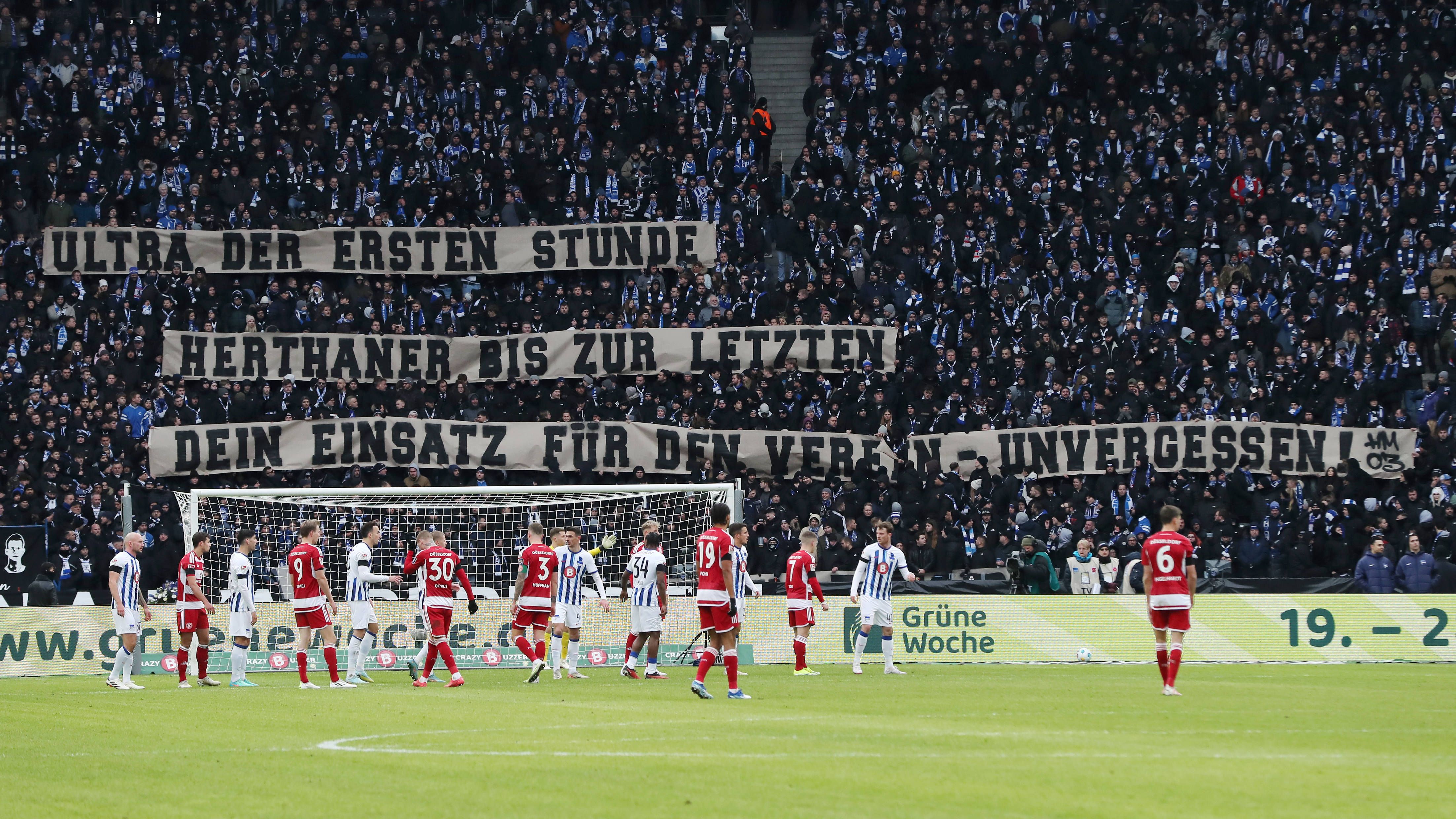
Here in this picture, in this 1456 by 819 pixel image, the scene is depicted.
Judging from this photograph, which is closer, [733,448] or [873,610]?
[873,610]

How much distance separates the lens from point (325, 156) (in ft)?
129

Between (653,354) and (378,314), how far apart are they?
595 cm

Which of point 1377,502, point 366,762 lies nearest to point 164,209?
point 1377,502

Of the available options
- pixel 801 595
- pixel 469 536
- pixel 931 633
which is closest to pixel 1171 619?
pixel 801 595

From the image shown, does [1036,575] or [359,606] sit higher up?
[359,606]

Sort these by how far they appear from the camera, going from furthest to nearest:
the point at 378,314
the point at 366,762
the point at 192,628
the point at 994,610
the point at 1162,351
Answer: the point at 378,314 < the point at 1162,351 < the point at 994,610 < the point at 192,628 < the point at 366,762

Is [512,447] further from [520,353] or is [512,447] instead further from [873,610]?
[873,610]

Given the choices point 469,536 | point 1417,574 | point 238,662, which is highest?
point 469,536

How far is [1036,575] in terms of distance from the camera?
2933cm

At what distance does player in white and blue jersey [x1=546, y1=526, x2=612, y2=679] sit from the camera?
79.4 feet

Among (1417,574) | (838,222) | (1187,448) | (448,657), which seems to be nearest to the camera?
(448,657)

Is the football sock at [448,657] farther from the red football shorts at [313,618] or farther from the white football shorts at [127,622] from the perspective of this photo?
the white football shorts at [127,622]

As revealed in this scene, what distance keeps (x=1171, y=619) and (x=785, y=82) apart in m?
27.5

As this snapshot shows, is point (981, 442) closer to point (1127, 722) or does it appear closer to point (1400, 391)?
point (1400, 391)
